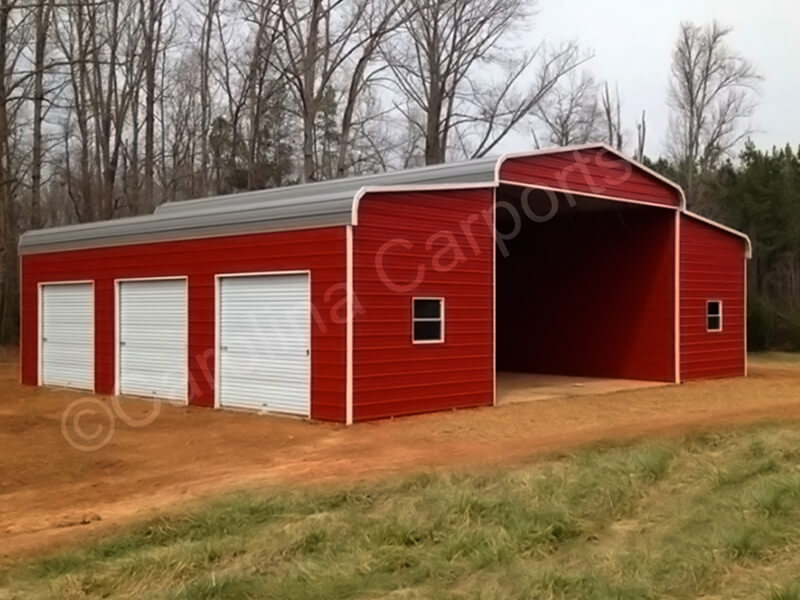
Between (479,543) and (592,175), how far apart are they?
11796 millimetres

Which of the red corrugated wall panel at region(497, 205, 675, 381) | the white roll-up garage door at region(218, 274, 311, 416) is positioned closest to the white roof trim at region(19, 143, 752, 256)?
the white roll-up garage door at region(218, 274, 311, 416)

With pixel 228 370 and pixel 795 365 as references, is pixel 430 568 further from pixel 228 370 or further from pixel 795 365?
pixel 795 365

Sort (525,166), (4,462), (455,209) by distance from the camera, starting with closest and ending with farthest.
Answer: (4,462) < (455,209) < (525,166)

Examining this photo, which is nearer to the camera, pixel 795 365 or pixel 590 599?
pixel 590 599

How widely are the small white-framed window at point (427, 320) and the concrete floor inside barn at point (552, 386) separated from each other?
75.9 inches

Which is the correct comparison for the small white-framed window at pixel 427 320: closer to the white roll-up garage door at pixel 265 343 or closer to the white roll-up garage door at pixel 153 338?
the white roll-up garage door at pixel 265 343

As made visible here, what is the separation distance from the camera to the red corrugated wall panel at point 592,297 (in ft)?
60.7

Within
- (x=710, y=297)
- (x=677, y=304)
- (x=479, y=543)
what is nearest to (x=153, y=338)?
(x=677, y=304)

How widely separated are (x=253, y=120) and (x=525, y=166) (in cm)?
2085

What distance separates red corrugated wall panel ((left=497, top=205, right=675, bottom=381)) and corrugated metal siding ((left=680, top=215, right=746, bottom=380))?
0.48m

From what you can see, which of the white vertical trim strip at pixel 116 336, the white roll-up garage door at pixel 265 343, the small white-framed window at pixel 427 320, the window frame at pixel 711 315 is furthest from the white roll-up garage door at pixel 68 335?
the window frame at pixel 711 315

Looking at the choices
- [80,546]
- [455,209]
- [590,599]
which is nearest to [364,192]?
[455,209]

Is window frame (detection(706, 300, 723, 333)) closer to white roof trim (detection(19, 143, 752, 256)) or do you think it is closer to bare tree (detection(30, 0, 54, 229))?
white roof trim (detection(19, 143, 752, 256))

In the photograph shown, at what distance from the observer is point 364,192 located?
40.5 feet
